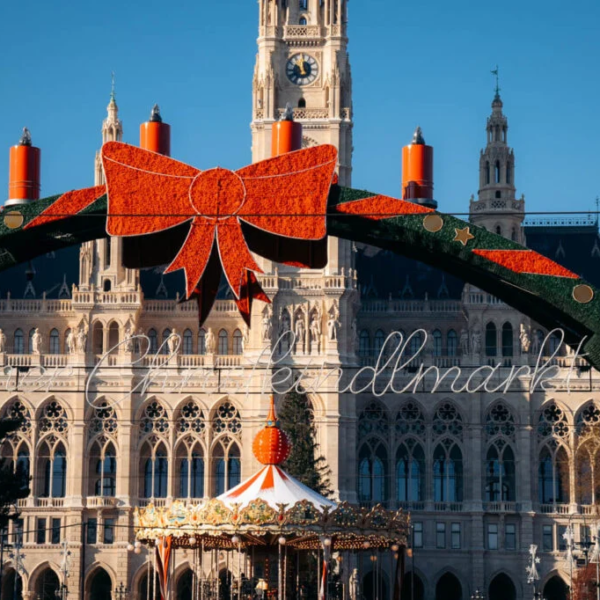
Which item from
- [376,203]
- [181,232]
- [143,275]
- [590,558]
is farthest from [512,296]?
[143,275]

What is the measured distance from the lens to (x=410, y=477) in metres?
92.9

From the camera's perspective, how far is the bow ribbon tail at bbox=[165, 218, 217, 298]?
38406 mm

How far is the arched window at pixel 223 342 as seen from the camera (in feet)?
310

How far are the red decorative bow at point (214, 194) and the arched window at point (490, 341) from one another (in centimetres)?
5611

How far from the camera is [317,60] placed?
305 ft

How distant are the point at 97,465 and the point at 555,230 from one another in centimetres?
2874

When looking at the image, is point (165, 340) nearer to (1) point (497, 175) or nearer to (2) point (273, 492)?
(1) point (497, 175)

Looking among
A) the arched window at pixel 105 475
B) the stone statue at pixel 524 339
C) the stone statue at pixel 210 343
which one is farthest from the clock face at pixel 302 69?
the arched window at pixel 105 475

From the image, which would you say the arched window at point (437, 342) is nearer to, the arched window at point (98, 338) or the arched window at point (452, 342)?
the arched window at point (452, 342)

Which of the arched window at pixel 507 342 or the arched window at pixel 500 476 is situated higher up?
the arched window at pixel 507 342

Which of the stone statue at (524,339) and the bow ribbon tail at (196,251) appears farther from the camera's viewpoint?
the stone statue at (524,339)

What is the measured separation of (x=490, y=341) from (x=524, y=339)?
6.24 feet

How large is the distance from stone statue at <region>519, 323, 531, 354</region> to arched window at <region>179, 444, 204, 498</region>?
54.8 ft

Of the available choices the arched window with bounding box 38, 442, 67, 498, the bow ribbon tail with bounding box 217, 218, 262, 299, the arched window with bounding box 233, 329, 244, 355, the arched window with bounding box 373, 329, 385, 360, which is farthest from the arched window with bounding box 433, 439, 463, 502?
the bow ribbon tail with bounding box 217, 218, 262, 299
